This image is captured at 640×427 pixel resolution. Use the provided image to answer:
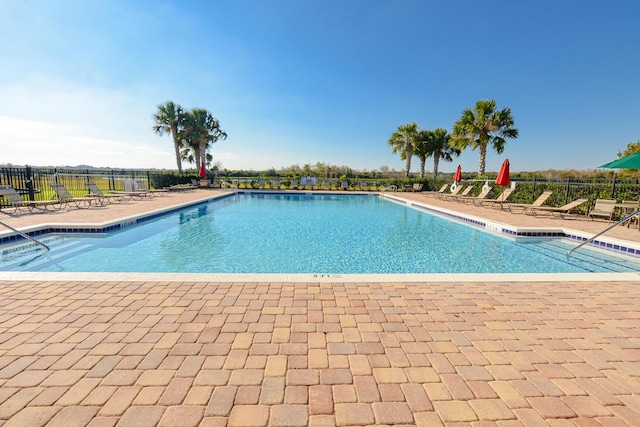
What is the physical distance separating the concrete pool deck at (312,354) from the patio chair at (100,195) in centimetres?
949

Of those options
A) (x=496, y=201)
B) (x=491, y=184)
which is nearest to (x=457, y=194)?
(x=491, y=184)

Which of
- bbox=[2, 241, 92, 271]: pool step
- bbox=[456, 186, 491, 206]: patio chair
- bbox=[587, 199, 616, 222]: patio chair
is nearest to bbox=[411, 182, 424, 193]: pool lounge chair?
bbox=[456, 186, 491, 206]: patio chair

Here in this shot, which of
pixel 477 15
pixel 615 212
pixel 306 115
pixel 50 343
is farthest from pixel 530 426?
pixel 306 115

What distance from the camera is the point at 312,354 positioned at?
211 centimetres

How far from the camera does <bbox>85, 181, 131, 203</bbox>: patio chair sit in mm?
11167

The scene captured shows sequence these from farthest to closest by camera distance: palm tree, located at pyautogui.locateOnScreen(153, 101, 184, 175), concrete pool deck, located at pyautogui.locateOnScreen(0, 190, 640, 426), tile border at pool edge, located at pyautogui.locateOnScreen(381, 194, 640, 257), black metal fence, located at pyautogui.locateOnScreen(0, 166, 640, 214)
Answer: palm tree, located at pyautogui.locateOnScreen(153, 101, 184, 175)
black metal fence, located at pyautogui.locateOnScreen(0, 166, 640, 214)
tile border at pool edge, located at pyautogui.locateOnScreen(381, 194, 640, 257)
concrete pool deck, located at pyautogui.locateOnScreen(0, 190, 640, 426)

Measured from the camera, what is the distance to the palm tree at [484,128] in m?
18.5

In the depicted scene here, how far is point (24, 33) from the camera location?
7.82m

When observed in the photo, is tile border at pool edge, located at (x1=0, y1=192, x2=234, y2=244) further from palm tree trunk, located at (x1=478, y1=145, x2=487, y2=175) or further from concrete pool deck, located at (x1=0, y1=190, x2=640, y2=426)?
palm tree trunk, located at (x1=478, y1=145, x2=487, y2=175)

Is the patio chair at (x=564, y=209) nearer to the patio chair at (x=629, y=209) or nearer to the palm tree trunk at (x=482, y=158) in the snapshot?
the patio chair at (x=629, y=209)

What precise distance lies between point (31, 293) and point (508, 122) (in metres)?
23.5

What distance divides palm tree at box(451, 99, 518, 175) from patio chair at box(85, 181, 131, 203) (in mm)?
21709

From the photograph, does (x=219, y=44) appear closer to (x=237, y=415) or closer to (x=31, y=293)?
(x=31, y=293)

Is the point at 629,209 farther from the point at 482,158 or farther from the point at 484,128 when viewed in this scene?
the point at 482,158
